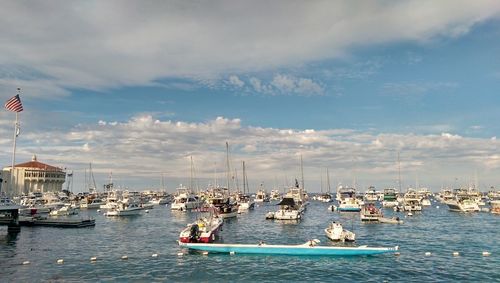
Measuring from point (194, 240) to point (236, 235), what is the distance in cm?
2156

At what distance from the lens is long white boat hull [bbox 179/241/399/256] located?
57.5m

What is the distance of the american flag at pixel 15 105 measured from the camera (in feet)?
226

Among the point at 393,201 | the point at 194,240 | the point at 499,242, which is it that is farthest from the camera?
the point at 393,201

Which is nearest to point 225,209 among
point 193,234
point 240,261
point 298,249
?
point 193,234

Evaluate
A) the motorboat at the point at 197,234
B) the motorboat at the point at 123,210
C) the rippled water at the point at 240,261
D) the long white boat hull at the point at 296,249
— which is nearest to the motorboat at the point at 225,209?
the motorboat at the point at 123,210

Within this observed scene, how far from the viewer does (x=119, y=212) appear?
14175 centimetres

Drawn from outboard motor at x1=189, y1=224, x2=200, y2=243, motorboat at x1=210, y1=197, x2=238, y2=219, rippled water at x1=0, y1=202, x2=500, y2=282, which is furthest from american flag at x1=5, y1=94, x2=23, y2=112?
motorboat at x1=210, y1=197, x2=238, y2=219

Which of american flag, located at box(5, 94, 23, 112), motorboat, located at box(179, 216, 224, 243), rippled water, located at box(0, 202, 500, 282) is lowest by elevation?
rippled water, located at box(0, 202, 500, 282)

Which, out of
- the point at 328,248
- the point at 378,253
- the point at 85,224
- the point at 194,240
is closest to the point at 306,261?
the point at 328,248

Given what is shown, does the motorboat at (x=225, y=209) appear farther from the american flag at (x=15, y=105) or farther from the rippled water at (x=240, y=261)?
the american flag at (x=15, y=105)

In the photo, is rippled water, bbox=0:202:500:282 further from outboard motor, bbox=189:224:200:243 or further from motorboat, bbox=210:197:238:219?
motorboat, bbox=210:197:238:219

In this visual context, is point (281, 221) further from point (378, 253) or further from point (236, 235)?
point (378, 253)

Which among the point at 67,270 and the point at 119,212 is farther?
the point at 119,212

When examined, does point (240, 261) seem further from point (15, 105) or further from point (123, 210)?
point (123, 210)
